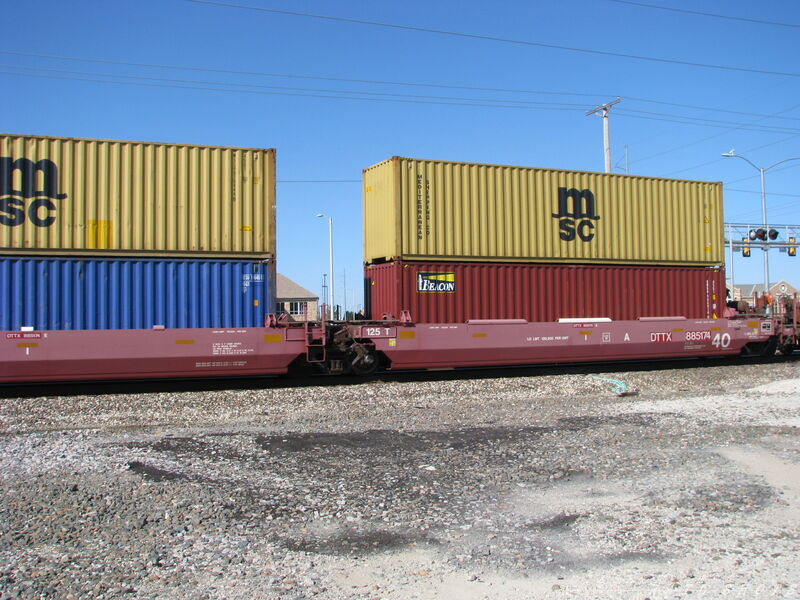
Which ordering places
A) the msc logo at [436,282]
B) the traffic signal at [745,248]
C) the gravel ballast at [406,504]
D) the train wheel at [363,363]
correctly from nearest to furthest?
the gravel ballast at [406,504] < the train wheel at [363,363] < the msc logo at [436,282] < the traffic signal at [745,248]

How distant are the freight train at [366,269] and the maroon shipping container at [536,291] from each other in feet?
0.14

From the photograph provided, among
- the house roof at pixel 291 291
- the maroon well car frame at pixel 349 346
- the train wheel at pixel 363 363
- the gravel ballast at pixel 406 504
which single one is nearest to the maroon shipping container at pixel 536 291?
the maroon well car frame at pixel 349 346

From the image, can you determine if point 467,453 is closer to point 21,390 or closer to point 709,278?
point 21,390

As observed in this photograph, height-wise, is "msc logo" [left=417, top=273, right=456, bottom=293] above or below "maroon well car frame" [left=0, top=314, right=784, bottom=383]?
above

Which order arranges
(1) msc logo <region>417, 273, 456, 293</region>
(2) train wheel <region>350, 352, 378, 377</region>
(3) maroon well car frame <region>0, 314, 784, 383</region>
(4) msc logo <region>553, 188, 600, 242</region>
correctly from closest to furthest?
(3) maroon well car frame <region>0, 314, 784, 383</region> → (2) train wheel <region>350, 352, 378, 377</region> → (1) msc logo <region>417, 273, 456, 293</region> → (4) msc logo <region>553, 188, 600, 242</region>

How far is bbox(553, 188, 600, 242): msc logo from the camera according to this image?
50.6ft

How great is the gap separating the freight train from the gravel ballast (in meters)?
2.83

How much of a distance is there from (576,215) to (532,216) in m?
1.20

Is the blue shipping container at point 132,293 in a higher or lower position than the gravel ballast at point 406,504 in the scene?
higher

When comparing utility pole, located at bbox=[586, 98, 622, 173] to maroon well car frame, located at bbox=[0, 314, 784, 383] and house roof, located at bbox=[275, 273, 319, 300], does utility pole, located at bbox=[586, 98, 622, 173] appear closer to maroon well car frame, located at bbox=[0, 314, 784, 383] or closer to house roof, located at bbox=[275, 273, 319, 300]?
maroon well car frame, located at bbox=[0, 314, 784, 383]

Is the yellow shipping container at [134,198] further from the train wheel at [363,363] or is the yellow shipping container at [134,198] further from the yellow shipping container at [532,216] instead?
the yellow shipping container at [532,216]

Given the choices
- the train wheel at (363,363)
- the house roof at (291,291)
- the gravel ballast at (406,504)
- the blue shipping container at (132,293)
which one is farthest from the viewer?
the house roof at (291,291)

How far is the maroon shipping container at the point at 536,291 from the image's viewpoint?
13934mm

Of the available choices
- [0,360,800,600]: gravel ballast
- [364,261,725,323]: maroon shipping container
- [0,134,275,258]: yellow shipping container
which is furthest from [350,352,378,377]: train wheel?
[0,360,800,600]: gravel ballast
